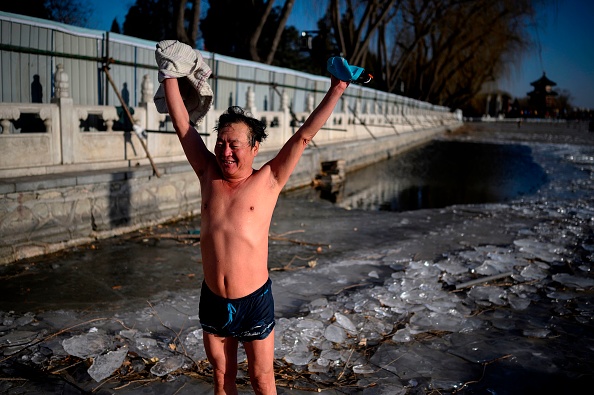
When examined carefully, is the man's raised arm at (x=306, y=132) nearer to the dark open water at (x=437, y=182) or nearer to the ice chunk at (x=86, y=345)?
the ice chunk at (x=86, y=345)

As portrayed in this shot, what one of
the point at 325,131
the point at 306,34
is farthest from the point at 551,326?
the point at 306,34

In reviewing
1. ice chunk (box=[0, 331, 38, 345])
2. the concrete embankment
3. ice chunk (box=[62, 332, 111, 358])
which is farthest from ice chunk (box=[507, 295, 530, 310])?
the concrete embankment

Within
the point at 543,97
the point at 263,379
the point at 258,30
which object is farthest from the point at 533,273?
the point at 543,97

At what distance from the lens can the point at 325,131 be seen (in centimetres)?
1527

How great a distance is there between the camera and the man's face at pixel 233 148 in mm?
2213

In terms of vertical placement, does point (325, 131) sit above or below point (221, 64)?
below

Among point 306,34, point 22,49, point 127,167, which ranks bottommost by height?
point 127,167

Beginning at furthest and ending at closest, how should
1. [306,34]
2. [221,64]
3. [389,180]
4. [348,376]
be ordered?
[306,34] < [389,180] < [221,64] < [348,376]

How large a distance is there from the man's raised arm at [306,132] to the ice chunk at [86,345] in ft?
6.10

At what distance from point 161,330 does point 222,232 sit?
1.74 m

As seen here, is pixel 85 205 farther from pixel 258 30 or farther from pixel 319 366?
pixel 258 30

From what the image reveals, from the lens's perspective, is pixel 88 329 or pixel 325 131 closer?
pixel 88 329

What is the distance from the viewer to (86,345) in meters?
3.22

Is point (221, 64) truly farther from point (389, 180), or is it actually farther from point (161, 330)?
point (161, 330)
